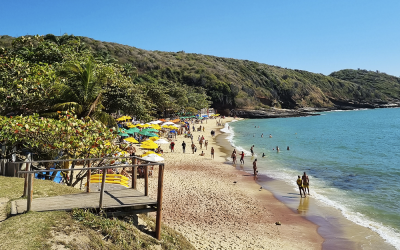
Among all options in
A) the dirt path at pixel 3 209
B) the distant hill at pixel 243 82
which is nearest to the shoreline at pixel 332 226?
the dirt path at pixel 3 209

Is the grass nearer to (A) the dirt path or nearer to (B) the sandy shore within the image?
(A) the dirt path

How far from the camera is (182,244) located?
264 inches

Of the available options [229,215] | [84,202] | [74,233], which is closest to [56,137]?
[84,202]

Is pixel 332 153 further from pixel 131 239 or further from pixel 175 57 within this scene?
pixel 175 57

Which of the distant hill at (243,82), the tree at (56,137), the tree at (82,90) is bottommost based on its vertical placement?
the tree at (56,137)

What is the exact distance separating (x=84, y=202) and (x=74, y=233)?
114cm

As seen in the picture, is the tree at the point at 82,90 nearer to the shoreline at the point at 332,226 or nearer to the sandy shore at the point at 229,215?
the sandy shore at the point at 229,215

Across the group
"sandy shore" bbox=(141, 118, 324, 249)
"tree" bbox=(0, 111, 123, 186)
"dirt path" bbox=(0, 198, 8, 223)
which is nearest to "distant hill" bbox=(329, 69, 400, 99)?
"sandy shore" bbox=(141, 118, 324, 249)

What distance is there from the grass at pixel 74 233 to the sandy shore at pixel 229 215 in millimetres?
3301

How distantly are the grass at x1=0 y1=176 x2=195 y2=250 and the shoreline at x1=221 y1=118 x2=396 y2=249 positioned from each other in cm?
686

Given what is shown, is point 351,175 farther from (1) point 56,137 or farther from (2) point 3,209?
(2) point 3,209

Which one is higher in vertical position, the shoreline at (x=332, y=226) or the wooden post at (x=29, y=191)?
the wooden post at (x=29, y=191)

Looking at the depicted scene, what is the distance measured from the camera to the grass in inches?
178

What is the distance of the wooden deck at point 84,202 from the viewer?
18.7 feet
